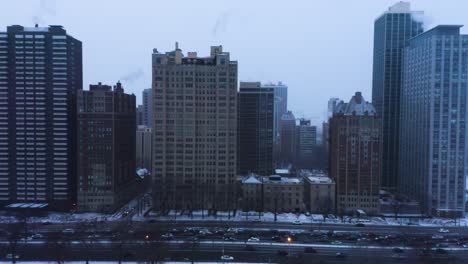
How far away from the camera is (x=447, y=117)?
42688 mm

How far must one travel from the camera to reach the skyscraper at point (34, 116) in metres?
41.2

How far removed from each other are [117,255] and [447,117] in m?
35.8

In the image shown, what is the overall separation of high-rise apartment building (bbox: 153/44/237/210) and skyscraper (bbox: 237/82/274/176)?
13.3 meters

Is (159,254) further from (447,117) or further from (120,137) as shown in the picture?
(447,117)

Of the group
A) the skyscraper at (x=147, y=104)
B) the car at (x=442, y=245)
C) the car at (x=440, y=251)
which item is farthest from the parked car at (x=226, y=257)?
the skyscraper at (x=147, y=104)

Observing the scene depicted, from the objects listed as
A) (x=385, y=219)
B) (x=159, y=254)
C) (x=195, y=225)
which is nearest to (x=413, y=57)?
(x=385, y=219)

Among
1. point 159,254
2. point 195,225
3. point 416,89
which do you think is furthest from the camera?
point 416,89

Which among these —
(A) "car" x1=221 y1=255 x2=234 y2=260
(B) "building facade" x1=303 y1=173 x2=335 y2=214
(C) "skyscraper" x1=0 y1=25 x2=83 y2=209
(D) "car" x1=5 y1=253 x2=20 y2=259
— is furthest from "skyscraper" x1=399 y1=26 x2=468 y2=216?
(C) "skyscraper" x1=0 y1=25 x2=83 y2=209

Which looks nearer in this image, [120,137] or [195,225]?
[195,225]

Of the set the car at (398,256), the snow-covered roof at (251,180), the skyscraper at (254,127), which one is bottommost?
the car at (398,256)

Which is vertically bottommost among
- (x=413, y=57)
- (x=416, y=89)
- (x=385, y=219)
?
(x=385, y=219)

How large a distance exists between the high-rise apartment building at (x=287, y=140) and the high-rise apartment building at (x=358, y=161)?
4326 centimetres

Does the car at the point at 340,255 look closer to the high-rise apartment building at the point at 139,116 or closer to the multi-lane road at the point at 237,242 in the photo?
the multi-lane road at the point at 237,242

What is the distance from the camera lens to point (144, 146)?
75.6m
